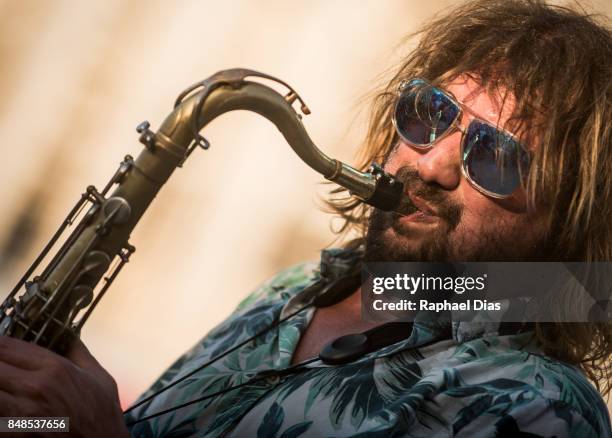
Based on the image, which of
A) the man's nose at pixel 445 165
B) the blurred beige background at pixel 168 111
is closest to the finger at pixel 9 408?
the man's nose at pixel 445 165

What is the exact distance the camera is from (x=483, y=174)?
2.56m

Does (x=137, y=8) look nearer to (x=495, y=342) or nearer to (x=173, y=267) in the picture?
(x=173, y=267)

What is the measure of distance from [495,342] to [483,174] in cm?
50

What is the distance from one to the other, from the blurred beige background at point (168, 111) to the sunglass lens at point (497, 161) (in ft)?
10.5

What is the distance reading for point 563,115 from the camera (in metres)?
2.61

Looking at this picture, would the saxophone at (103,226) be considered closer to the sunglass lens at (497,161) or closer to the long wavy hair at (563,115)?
the sunglass lens at (497,161)

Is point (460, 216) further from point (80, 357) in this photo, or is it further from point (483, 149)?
point (80, 357)

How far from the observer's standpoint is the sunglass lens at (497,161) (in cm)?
255

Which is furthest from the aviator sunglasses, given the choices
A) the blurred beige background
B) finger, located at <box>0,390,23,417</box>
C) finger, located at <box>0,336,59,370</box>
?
the blurred beige background

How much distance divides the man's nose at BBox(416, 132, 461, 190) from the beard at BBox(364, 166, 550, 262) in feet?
0.07

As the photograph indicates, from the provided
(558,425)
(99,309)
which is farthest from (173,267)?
(558,425)

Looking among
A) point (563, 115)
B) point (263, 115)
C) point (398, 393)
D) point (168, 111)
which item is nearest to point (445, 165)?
point (563, 115)

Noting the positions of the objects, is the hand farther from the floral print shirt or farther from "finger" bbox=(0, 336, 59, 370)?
the floral print shirt

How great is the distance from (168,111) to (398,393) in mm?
3930
